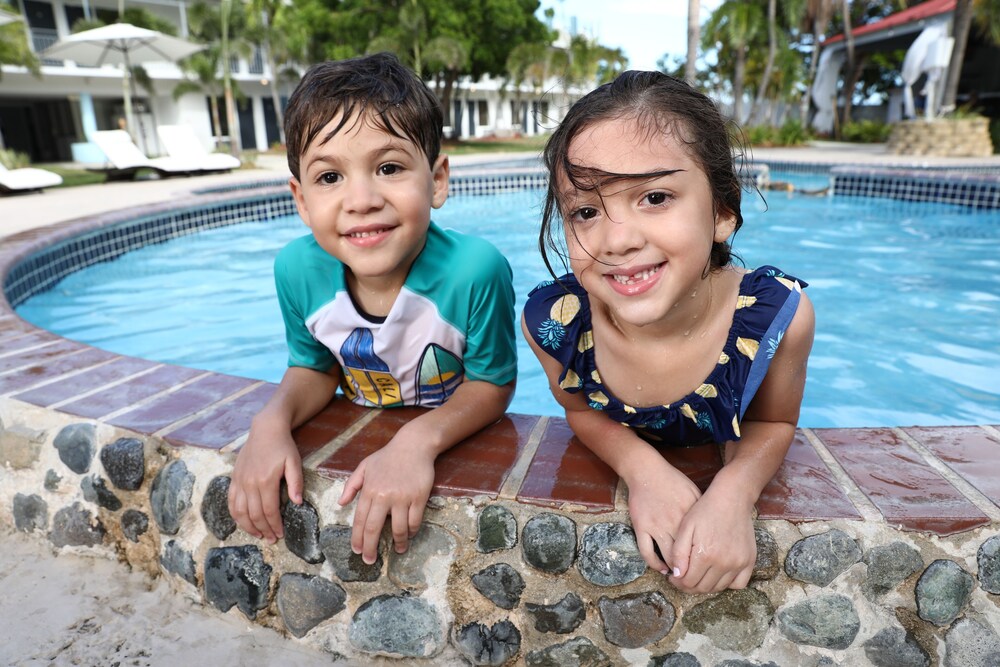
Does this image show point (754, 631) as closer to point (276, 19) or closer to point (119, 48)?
point (119, 48)

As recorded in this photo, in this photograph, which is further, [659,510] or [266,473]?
[266,473]

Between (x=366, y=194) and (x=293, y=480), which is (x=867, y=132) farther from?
(x=293, y=480)

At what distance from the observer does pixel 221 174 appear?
15.7 meters

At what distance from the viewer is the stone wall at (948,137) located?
15.4m

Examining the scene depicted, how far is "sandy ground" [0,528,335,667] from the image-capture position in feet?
5.60

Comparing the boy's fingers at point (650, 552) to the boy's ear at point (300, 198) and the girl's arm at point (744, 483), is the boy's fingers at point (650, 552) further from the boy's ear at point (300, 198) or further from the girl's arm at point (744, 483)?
the boy's ear at point (300, 198)

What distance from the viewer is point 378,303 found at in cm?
197

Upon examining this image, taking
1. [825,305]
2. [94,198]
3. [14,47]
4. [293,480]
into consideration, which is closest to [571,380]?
[293,480]

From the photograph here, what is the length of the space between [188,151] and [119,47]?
3.57 metres

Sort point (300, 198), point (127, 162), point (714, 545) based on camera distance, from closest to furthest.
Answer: point (714, 545) → point (300, 198) → point (127, 162)

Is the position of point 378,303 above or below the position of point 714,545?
above

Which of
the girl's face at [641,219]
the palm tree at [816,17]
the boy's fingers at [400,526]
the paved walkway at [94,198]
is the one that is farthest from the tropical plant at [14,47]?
the palm tree at [816,17]

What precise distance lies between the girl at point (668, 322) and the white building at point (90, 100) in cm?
2476

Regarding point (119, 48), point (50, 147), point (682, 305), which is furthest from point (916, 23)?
point (50, 147)
